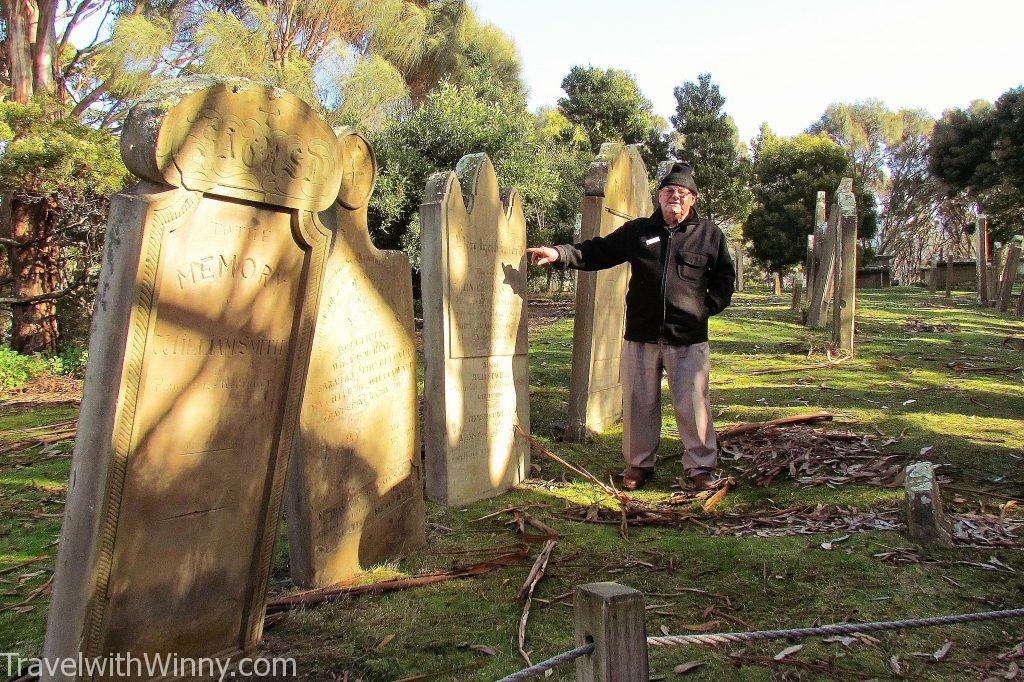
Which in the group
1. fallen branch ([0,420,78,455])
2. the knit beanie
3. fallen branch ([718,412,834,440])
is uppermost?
the knit beanie

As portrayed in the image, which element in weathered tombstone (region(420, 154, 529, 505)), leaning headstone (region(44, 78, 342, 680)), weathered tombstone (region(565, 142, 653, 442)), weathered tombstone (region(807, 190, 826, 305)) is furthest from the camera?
weathered tombstone (region(807, 190, 826, 305))

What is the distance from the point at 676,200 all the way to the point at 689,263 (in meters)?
0.46

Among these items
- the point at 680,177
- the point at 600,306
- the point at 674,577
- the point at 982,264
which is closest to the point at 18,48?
the point at 600,306

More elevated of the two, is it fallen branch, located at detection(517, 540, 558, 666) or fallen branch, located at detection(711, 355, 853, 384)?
fallen branch, located at detection(711, 355, 853, 384)

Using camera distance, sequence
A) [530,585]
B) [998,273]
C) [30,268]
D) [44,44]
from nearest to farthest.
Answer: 1. [530,585]
2. [30,268]
3. [44,44]
4. [998,273]

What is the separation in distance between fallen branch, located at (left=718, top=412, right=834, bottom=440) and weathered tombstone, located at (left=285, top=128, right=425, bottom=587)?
3182mm

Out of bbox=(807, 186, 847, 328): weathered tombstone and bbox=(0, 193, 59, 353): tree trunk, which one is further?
bbox=(807, 186, 847, 328): weathered tombstone

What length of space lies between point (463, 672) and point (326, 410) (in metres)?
1.43

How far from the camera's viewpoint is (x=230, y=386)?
305 centimetres

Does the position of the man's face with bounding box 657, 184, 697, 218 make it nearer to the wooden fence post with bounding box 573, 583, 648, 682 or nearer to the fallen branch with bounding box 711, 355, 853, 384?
the wooden fence post with bounding box 573, 583, 648, 682

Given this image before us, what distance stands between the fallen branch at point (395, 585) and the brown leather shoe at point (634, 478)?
1.51m

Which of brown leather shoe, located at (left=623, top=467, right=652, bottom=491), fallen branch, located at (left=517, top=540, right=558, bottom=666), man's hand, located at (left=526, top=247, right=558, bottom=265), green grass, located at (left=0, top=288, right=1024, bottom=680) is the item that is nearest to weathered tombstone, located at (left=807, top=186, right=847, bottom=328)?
green grass, located at (left=0, top=288, right=1024, bottom=680)

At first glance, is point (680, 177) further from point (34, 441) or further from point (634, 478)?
point (34, 441)

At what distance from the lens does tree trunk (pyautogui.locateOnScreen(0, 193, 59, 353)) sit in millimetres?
11898
